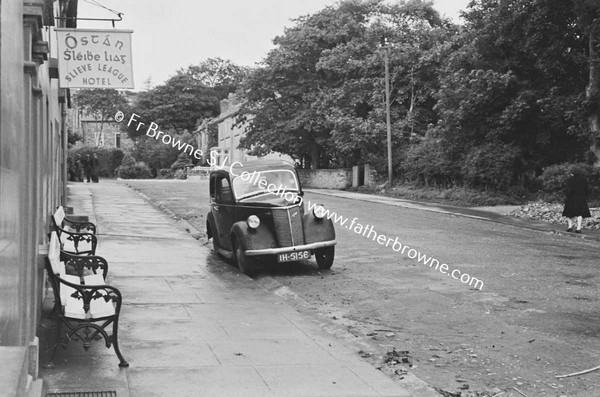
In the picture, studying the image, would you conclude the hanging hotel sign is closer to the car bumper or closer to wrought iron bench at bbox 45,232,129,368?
the car bumper

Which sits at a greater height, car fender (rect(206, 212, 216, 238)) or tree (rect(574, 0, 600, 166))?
tree (rect(574, 0, 600, 166))

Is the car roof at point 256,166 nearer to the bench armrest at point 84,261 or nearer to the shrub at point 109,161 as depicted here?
the bench armrest at point 84,261

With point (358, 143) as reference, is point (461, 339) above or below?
below

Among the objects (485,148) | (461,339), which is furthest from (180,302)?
(485,148)

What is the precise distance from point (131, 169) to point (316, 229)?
171 ft

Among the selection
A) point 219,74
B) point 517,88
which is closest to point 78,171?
point 517,88

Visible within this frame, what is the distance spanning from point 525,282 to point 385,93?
32870mm

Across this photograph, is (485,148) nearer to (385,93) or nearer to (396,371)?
(385,93)

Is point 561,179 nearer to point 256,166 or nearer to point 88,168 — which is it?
point 256,166

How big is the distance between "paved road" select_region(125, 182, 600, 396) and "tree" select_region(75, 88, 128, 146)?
5932 cm

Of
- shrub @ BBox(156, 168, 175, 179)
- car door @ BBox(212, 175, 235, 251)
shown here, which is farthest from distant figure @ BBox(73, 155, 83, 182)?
car door @ BBox(212, 175, 235, 251)

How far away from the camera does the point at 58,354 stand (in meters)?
6.52

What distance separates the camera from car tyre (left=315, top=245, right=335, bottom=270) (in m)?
12.9

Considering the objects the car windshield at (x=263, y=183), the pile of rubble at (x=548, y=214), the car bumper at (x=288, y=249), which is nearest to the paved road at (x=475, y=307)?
the car bumper at (x=288, y=249)
